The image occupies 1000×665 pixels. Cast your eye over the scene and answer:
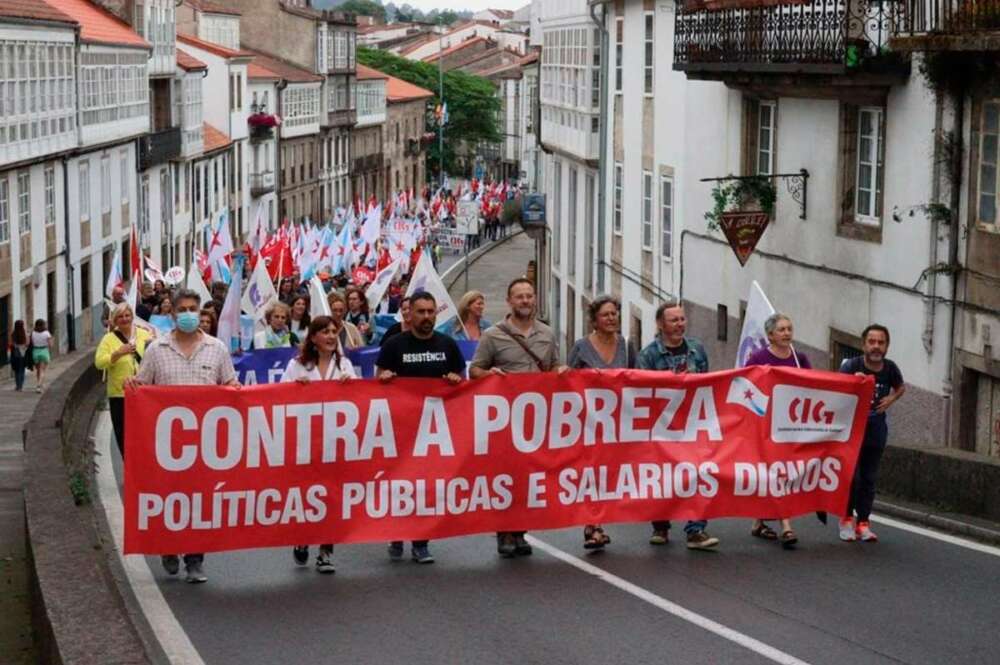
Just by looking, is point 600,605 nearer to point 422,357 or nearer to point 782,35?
point 422,357

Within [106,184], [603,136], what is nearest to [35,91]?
[106,184]

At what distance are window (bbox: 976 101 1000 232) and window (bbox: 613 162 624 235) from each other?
59.6 ft

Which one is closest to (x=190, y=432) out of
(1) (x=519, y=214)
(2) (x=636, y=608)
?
(2) (x=636, y=608)

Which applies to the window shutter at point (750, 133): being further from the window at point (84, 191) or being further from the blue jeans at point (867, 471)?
the window at point (84, 191)

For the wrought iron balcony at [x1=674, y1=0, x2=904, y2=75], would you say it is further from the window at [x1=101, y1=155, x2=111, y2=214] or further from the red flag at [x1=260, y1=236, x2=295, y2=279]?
the window at [x1=101, y1=155, x2=111, y2=214]

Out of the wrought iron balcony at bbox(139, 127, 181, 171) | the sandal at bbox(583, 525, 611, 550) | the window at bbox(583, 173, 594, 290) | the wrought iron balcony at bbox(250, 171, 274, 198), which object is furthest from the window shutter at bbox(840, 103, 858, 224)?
the wrought iron balcony at bbox(250, 171, 274, 198)

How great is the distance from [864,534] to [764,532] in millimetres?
647

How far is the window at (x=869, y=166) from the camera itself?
2306 centimetres

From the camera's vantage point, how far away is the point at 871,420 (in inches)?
525

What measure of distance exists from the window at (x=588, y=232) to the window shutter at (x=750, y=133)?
15121 mm

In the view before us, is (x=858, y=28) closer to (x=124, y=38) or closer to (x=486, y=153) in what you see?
(x=124, y=38)

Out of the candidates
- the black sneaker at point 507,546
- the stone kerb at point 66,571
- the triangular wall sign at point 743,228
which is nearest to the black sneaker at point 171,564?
the stone kerb at point 66,571

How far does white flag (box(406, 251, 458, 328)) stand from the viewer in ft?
74.4

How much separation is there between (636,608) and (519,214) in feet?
150
